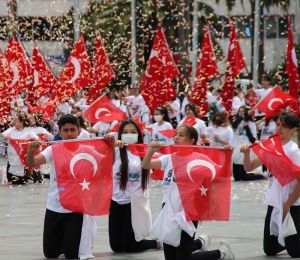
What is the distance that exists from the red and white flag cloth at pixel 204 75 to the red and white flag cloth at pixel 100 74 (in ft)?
7.28

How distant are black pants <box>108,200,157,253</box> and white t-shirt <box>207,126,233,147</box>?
9.38m

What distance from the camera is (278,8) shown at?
6228cm

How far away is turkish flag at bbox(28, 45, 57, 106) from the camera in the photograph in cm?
2808

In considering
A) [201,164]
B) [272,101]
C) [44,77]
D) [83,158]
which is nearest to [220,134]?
[272,101]

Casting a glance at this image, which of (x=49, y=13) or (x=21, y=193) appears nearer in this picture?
(x=21, y=193)

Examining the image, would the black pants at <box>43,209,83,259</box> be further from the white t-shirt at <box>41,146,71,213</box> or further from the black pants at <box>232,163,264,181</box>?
the black pants at <box>232,163,264,181</box>

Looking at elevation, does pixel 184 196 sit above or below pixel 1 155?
above

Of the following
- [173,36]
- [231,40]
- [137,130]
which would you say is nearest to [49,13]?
[173,36]

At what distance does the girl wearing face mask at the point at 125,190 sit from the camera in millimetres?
12469

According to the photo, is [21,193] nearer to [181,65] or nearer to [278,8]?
[181,65]

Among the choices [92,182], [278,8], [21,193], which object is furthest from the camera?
[278,8]

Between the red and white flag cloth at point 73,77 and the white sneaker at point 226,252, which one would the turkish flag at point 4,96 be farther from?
the white sneaker at point 226,252

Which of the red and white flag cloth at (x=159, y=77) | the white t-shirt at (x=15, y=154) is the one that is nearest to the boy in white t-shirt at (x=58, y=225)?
the white t-shirt at (x=15, y=154)

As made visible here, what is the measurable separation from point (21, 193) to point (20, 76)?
8623mm
